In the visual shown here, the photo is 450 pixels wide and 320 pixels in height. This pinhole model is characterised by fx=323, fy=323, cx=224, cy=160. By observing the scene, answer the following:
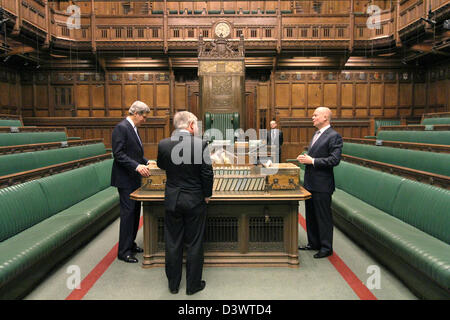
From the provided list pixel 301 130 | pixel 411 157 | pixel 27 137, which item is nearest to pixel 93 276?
pixel 411 157

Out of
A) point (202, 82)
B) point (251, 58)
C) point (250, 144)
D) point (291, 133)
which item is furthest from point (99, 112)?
point (250, 144)

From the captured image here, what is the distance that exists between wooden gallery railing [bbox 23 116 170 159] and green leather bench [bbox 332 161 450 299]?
273 inches

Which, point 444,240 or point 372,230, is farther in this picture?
point 372,230

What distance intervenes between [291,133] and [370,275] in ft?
25.8

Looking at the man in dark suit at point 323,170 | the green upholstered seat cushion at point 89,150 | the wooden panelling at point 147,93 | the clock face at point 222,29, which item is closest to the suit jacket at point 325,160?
the man in dark suit at point 323,170

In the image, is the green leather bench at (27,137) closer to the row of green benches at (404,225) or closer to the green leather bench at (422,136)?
the row of green benches at (404,225)

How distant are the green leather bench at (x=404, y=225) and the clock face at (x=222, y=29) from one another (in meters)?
8.24

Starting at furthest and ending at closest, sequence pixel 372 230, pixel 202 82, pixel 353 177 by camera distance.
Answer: pixel 202 82 < pixel 353 177 < pixel 372 230

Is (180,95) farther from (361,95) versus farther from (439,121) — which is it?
(439,121)

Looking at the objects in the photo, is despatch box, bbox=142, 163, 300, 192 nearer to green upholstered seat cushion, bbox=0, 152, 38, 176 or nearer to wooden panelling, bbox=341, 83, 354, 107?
green upholstered seat cushion, bbox=0, 152, 38, 176

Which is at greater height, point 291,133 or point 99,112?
point 99,112

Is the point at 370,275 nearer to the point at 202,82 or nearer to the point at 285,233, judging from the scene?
the point at 285,233

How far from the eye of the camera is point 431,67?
1194 centimetres
